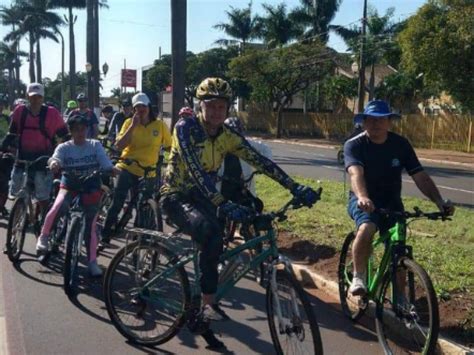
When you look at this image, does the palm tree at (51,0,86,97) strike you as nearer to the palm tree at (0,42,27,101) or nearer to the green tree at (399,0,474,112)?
the green tree at (399,0,474,112)

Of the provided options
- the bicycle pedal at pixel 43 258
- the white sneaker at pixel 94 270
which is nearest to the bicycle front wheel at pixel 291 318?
the white sneaker at pixel 94 270

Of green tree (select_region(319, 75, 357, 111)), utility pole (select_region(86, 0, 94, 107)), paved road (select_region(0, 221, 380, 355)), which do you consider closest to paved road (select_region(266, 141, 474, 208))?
utility pole (select_region(86, 0, 94, 107))

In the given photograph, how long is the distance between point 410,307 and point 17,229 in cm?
471

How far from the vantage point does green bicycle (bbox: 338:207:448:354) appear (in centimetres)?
443

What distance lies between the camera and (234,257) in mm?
4863

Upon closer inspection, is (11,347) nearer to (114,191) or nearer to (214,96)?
(214,96)

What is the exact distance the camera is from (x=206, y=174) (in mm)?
4703

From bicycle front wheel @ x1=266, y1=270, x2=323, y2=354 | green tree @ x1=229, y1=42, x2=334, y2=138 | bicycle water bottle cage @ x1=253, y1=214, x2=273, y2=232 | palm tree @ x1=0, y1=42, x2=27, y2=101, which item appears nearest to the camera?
bicycle front wheel @ x1=266, y1=270, x2=323, y2=354

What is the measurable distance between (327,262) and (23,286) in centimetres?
322

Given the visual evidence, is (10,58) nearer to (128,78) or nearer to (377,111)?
(128,78)

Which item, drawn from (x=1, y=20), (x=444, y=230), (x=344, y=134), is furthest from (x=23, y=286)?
(x=1, y=20)

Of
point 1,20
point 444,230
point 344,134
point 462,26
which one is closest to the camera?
point 444,230

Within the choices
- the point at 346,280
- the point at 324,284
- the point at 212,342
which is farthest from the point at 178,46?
the point at 212,342

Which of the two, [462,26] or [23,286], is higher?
[462,26]
